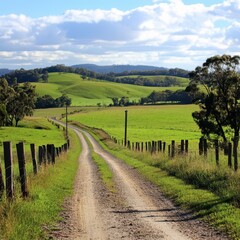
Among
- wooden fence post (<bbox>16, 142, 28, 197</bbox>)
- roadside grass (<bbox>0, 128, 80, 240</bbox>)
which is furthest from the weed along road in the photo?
wooden fence post (<bbox>16, 142, 28, 197</bbox>)

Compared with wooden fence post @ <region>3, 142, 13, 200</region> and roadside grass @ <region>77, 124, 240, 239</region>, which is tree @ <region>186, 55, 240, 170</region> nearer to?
roadside grass @ <region>77, 124, 240, 239</region>

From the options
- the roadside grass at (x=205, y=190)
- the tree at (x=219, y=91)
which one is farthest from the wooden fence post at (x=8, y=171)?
the tree at (x=219, y=91)

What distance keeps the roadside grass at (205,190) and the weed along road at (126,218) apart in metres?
0.39

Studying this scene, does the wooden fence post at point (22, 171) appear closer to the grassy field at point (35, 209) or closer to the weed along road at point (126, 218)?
the grassy field at point (35, 209)

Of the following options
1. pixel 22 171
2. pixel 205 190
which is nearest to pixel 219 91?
pixel 205 190

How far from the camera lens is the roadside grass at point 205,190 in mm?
10531

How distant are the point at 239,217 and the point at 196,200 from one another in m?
2.65

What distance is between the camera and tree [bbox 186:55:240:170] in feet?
123

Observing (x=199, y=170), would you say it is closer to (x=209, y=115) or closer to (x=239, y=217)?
(x=239, y=217)

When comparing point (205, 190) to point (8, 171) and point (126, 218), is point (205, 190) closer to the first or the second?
point (126, 218)

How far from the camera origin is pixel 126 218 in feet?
36.4

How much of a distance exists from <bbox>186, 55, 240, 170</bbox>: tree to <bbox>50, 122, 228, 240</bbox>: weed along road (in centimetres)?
2327

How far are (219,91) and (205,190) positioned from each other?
995 inches

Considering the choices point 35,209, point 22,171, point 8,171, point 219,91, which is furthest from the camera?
point 219,91
